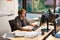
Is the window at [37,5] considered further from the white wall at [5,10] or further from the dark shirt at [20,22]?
the dark shirt at [20,22]

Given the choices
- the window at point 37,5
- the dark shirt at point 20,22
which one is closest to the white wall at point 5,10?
the window at point 37,5

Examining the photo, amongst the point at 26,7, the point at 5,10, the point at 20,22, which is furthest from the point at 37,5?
the point at 20,22

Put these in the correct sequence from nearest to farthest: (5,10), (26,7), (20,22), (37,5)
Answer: (20,22)
(5,10)
(37,5)
(26,7)

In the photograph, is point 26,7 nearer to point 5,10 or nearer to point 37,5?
point 37,5

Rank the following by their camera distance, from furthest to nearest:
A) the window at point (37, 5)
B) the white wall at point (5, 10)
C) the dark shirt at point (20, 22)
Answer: the window at point (37, 5) < the white wall at point (5, 10) < the dark shirt at point (20, 22)

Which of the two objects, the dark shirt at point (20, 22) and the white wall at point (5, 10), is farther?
the white wall at point (5, 10)

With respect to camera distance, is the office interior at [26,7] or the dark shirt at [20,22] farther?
the office interior at [26,7]

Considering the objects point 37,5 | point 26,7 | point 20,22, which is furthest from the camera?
point 26,7

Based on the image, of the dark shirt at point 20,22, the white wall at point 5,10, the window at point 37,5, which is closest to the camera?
the dark shirt at point 20,22

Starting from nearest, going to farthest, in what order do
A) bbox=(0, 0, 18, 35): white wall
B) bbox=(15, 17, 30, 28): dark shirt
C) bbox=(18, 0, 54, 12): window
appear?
1. bbox=(15, 17, 30, 28): dark shirt
2. bbox=(0, 0, 18, 35): white wall
3. bbox=(18, 0, 54, 12): window

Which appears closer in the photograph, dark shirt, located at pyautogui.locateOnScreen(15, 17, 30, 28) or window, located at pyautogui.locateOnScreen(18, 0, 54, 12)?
dark shirt, located at pyautogui.locateOnScreen(15, 17, 30, 28)

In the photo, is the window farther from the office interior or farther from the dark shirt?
the dark shirt

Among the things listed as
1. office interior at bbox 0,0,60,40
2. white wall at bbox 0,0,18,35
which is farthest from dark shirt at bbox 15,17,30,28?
white wall at bbox 0,0,18,35

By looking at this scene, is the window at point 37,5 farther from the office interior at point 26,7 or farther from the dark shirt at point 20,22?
the dark shirt at point 20,22
